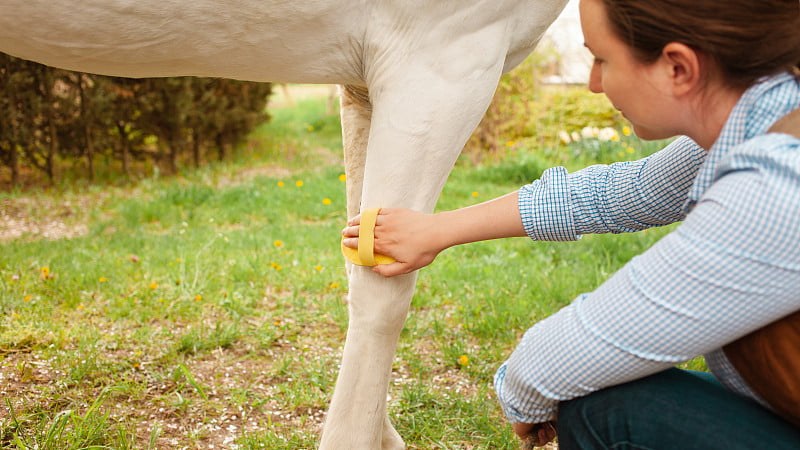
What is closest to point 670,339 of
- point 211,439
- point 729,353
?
point 729,353

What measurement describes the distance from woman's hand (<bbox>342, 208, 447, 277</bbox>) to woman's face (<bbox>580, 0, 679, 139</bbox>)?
0.40 meters

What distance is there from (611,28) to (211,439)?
1429 millimetres

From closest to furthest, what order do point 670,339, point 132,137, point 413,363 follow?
point 670,339
point 413,363
point 132,137

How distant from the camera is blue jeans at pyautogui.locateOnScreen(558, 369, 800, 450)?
1.00m

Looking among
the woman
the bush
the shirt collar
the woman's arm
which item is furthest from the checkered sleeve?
the bush

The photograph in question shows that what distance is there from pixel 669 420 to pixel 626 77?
20.6 inches

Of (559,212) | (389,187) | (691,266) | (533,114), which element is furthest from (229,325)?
(533,114)

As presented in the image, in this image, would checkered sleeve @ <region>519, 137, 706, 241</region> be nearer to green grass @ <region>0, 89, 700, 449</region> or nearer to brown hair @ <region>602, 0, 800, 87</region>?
brown hair @ <region>602, 0, 800, 87</region>

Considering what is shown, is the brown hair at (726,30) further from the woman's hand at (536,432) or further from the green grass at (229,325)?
the green grass at (229,325)

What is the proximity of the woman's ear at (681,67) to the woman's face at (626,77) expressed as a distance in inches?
0.6

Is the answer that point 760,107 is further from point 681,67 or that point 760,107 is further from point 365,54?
point 365,54

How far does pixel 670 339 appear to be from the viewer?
3.02 feet

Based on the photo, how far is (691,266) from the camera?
881 mm

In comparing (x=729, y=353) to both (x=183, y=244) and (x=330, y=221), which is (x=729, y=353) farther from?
(x=330, y=221)
